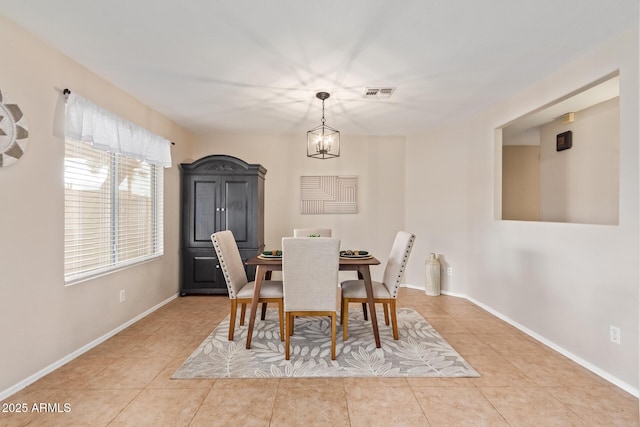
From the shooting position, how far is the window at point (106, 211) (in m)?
2.69

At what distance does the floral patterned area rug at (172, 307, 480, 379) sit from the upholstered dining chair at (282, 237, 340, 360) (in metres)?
0.16

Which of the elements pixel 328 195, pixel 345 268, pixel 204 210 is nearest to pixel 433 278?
pixel 328 195

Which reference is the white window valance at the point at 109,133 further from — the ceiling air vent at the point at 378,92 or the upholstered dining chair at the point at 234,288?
the ceiling air vent at the point at 378,92

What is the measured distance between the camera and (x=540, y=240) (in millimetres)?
3051

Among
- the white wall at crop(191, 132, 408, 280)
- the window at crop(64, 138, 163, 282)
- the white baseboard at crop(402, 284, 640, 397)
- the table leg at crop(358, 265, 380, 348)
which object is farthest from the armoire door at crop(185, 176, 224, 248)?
the white baseboard at crop(402, 284, 640, 397)

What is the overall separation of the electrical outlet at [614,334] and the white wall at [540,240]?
3cm

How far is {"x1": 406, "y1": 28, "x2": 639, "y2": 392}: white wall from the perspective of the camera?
2.19m

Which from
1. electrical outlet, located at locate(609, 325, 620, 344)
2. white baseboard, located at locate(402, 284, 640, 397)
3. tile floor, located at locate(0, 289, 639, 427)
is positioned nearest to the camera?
tile floor, located at locate(0, 289, 639, 427)

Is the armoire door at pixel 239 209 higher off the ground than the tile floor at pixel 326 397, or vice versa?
the armoire door at pixel 239 209

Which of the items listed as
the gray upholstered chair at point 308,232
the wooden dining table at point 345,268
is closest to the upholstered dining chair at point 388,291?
the wooden dining table at point 345,268

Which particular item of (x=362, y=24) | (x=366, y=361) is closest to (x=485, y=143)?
(x=362, y=24)

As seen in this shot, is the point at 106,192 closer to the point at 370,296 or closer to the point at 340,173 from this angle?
the point at 370,296

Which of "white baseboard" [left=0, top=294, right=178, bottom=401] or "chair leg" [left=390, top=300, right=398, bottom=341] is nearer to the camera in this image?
"white baseboard" [left=0, top=294, right=178, bottom=401]

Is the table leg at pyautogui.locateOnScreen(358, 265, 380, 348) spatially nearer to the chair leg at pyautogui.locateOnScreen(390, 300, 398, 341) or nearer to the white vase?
the chair leg at pyautogui.locateOnScreen(390, 300, 398, 341)
